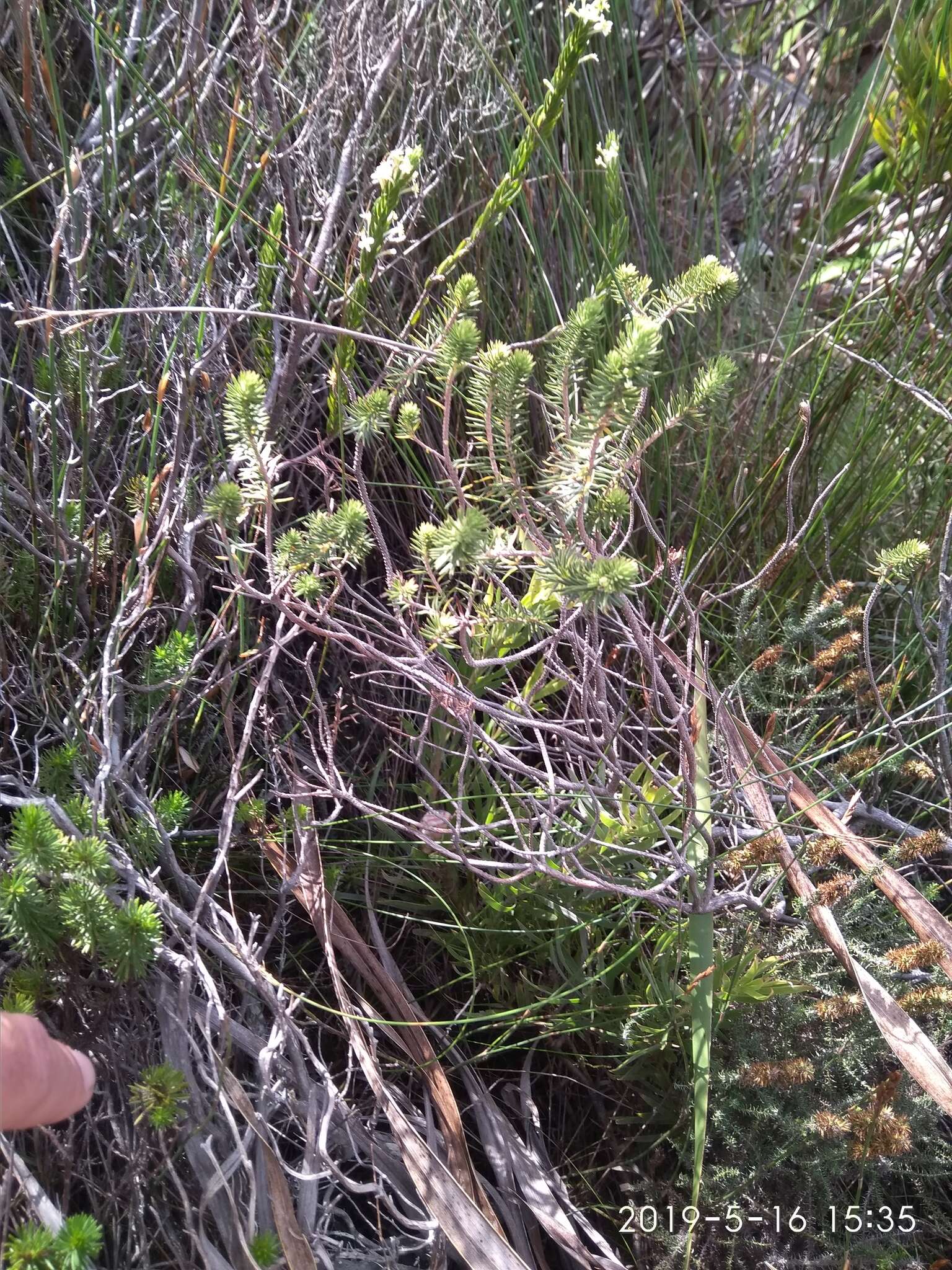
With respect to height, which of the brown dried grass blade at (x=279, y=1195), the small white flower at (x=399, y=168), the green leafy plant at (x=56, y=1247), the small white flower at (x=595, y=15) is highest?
the small white flower at (x=595, y=15)

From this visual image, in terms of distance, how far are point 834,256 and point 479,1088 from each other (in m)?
1.74

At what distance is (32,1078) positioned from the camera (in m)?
0.73

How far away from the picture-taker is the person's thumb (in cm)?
71

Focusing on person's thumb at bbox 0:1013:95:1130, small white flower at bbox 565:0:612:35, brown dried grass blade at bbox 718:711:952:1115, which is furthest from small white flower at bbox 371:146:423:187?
person's thumb at bbox 0:1013:95:1130

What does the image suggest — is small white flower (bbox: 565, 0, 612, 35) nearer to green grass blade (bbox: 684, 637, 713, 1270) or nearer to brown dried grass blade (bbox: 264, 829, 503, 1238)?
green grass blade (bbox: 684, 637, 713, 1270)

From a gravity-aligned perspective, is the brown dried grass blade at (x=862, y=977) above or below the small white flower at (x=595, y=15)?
below

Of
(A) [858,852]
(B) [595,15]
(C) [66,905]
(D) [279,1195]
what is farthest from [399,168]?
(D) [279,1195]

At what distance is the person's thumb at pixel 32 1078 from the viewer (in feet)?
2.34

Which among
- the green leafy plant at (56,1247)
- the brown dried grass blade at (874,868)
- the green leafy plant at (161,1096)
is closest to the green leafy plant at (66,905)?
the green leafy plant at (161,1096)

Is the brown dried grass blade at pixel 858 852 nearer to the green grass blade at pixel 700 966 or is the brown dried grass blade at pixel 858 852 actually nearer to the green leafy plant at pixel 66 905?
the green grass blade at pixel 700 966

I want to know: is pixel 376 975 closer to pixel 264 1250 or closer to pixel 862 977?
pixel 264 1250

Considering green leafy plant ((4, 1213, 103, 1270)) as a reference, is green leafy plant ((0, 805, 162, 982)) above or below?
above

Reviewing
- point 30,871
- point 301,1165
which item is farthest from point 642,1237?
point 30,871

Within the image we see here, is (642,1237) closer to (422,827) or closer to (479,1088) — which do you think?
(479,1088)
